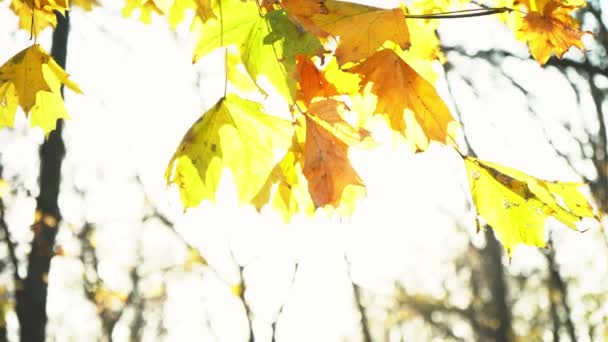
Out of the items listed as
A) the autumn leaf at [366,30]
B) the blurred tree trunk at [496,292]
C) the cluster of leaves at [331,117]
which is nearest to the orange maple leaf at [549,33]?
the cluster of leaves at [331,117]

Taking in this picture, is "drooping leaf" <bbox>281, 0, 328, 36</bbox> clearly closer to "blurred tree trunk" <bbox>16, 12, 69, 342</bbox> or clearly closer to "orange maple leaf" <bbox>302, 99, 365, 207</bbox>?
"orange maple leaf" <bbox>302, 99, 365, 207</bbox>

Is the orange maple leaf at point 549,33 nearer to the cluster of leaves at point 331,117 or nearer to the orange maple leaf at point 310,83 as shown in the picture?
the cluster of leaves at point 331,117

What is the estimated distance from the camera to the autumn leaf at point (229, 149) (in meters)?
1.04

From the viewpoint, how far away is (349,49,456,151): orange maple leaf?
1.02 meters

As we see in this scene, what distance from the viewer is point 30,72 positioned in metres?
1.24

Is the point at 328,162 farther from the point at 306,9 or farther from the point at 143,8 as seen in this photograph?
the point at 143,8

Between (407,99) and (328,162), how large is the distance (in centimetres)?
21

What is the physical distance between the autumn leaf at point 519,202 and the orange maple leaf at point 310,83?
1.21 feet

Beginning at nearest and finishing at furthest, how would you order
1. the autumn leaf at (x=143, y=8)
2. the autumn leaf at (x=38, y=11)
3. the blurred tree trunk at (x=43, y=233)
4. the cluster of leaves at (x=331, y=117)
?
the cluster of leaves at (x=331, y=117) < the autumn leaf at (x=38, y=11) < the autumn leaf at (x=143, y=8) < the blurred tree trunk at (x=43, y=233)

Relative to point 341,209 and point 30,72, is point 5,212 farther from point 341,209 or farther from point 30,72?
point 341,209

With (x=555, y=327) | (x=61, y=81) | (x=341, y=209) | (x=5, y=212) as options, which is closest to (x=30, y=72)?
(x=61, y=81)

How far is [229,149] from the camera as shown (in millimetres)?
1097

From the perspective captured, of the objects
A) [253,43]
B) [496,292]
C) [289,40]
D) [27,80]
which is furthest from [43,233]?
[496,292]

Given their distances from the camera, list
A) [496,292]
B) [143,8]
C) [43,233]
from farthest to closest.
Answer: [496,292] < [43,233] < [143,8]
